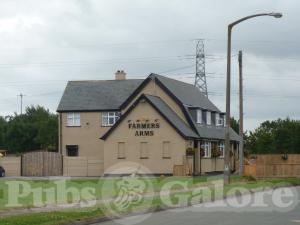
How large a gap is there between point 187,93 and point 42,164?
48.0 feet

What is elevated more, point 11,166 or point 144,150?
point 144,150

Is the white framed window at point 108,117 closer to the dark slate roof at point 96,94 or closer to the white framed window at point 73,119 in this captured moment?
the dark slate roof at point 96,94

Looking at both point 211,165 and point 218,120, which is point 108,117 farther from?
point 218,120

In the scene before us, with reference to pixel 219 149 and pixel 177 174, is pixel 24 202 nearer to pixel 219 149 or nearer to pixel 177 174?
pixel 177 174

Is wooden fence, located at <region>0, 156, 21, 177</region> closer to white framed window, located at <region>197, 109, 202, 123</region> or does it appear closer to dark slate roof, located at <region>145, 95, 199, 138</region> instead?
dark slate roof, located at <region>145, 95, 199, 138</region>

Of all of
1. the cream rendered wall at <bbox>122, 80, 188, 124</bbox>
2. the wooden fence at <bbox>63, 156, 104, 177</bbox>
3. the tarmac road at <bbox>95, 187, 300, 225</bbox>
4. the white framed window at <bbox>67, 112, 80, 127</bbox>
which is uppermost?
the cream rendered wall at <bbox>122, 80, 188, 124</bbox>

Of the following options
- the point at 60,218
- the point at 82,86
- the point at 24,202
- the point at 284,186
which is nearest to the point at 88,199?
the point at 24,202

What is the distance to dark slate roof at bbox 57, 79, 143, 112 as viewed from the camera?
63.7 metres

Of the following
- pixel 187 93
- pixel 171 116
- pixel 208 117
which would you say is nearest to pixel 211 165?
pixel 208 117

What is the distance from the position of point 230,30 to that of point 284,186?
9782mm

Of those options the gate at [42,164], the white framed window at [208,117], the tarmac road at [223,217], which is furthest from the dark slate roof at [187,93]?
the tarmac road at [223,217]

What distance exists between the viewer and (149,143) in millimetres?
55781

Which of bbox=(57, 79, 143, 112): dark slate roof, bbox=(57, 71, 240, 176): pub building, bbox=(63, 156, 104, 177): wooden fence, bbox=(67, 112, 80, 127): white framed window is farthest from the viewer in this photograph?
bbox=(67, 112, 80, 127): white framed window

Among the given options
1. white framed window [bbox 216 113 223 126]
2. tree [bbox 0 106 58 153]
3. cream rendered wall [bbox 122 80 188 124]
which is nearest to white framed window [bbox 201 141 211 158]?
cream rendered wall [bbox 122 80 188 124]
